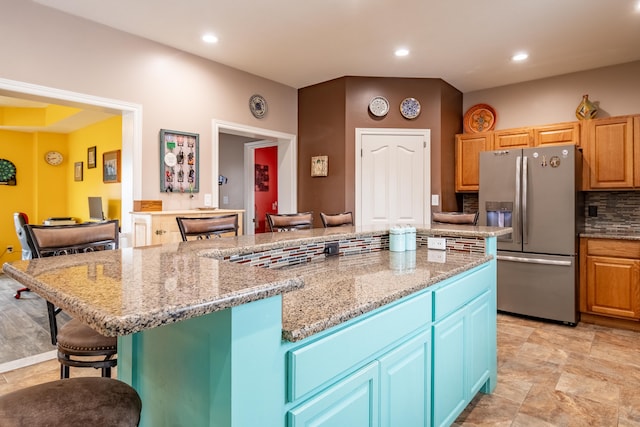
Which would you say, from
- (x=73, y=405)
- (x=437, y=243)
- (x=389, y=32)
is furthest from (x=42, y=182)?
(x=73, y=405)

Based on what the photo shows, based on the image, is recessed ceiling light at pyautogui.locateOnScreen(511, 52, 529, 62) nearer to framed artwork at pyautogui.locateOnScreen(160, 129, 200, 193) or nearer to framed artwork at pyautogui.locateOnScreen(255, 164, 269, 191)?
framed artwork at pyautogui.locateOnScreen(160, 129, 200, 193)

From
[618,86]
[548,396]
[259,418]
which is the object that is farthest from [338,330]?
[618,86]

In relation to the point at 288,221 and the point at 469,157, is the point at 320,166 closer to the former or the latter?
the point at 469,157

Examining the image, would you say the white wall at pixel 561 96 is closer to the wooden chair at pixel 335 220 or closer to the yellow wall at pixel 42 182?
the wooden chair at pixel 335 220

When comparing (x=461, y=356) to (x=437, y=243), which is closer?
(x=461, y=356)

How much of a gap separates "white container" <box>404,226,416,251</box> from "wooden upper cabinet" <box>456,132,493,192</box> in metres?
2.41

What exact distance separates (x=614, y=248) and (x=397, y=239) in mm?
2566

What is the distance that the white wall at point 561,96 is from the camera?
3898 millimetres

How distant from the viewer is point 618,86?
12.9ft

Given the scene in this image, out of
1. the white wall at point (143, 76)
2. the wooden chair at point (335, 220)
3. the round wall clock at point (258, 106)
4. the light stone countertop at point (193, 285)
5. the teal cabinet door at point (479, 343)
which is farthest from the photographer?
the round wall clock at point (258, 106)

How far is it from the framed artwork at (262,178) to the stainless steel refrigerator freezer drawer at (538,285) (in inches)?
140

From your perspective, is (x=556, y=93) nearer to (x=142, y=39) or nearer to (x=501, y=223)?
(x=501, y=223)

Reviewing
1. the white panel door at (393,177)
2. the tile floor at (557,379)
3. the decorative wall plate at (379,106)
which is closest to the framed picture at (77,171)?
the tile floor at (557,379)

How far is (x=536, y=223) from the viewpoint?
12.2ft
